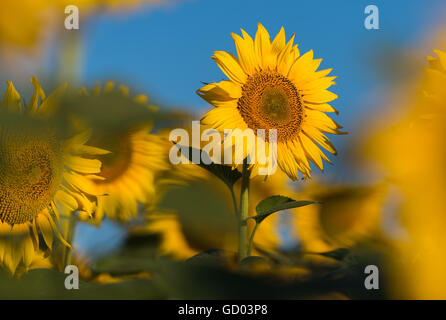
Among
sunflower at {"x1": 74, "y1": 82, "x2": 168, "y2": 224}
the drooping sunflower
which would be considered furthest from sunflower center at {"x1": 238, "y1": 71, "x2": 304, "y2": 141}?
sunflower at {"x1": 74, "y1": 82, "x2": 168, "y2": 224}

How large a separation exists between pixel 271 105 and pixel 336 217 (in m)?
0.28

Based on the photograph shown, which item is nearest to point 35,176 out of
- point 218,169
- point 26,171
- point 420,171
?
point 26,171

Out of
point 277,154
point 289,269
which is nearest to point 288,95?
point 277,154

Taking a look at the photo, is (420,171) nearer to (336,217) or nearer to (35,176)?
(336,217)

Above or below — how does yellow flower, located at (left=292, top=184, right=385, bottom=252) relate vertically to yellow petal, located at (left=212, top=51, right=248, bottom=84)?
below

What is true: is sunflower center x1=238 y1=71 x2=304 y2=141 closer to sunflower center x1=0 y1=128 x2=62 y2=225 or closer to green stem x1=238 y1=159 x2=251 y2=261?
green stem x1=238 y1=159 x2=251 y2=261

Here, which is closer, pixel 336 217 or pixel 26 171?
pixel 26 171

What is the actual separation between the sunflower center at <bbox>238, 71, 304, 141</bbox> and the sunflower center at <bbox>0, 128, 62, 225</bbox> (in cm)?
20

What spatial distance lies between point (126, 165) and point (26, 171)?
20 cm

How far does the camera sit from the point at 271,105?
55cm

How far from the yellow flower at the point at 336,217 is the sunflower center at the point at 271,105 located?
12 cm

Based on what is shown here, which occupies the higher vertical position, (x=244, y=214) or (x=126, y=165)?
(x=126, y=165)

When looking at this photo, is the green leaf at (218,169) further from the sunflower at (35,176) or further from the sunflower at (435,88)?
the sunflower at (435,88)

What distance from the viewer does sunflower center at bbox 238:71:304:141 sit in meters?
0.54
